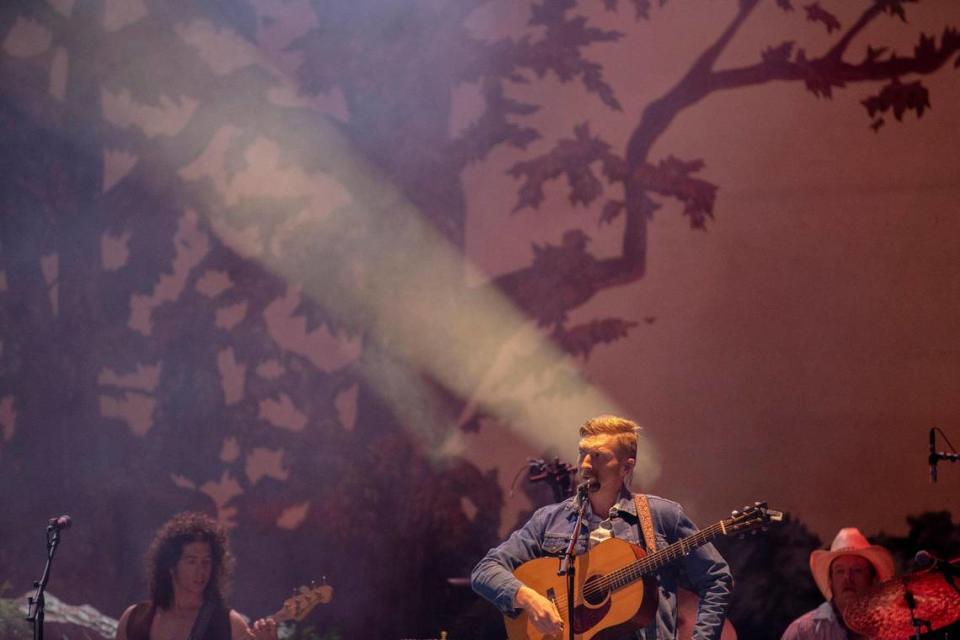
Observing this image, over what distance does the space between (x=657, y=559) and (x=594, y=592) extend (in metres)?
0.29

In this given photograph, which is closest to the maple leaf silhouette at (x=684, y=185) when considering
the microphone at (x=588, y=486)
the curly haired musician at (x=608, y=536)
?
the curly haired musician at (x=608, y=536)

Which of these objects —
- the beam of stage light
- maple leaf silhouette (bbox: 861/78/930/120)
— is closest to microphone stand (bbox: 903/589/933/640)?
the beam of stage light

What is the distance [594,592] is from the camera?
4297 millimetres

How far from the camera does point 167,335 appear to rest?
7602mm

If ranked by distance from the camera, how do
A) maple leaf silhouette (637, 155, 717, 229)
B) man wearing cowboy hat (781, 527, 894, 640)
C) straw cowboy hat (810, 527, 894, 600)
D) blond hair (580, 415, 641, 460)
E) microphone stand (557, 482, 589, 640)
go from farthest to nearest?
1. maple leaf silhouette (637, 155, 717, 229)
2. straw cowboy hat (810, 527, 894, 600)
3. man wearing cowboy hat (781, 527, 894, 640)
4. blond hair (580, 415, 641, 460)
5. microphone stand (557, 482, 589, 640)

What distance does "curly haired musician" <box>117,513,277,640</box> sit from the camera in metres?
5.75

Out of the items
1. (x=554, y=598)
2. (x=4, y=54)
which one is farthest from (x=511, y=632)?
(x=4, y=54)

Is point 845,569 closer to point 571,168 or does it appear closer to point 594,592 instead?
point 594,592

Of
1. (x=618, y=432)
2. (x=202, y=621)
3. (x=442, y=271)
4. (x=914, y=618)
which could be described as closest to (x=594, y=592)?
(x=618, y=432)

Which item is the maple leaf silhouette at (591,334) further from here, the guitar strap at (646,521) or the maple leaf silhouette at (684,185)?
the guitar strap at (646,521)

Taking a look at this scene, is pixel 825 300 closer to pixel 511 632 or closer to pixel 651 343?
pixel 651 343

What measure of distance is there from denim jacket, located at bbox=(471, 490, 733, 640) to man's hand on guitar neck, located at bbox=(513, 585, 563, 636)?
46mm

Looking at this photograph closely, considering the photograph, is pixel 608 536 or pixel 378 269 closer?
pixel 608 536

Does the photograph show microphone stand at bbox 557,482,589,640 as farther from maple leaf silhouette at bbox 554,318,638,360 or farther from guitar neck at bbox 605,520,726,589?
maple leaf silhouette at bbox 554,318,638,360
